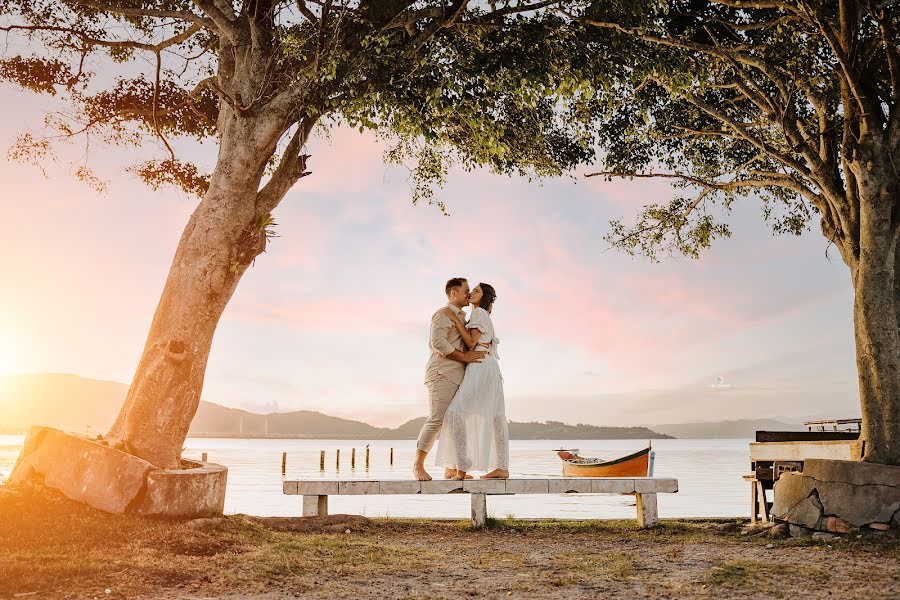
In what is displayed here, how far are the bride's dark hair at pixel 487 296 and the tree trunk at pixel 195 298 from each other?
263 centimetres

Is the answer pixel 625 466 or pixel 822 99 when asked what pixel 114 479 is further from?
pixel 625 466

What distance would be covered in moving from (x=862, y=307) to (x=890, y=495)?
7.11 feet

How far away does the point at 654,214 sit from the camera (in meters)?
13.2

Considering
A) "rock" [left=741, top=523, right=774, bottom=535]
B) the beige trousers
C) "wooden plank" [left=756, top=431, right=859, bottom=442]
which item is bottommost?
"rock" [left=741, top=523, right=774, bottom=535]

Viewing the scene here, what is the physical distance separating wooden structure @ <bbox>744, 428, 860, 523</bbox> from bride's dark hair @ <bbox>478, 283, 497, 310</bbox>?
13.6 ft

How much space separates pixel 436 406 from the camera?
8391 millimetres

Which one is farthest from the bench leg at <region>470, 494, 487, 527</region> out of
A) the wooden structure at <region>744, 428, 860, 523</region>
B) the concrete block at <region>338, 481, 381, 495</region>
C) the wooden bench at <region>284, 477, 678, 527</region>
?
the wooden structure at <region>744, 428, 860, 523</region>

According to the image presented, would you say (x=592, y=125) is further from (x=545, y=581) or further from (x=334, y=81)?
(x=545, y=581)

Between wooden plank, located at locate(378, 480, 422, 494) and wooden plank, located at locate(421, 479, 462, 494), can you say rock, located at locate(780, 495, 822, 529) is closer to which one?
wooden plank, located at locate(421, 479, 462, 494)

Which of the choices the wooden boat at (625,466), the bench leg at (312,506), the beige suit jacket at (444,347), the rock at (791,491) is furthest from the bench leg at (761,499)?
the wooden boat at (625,466)

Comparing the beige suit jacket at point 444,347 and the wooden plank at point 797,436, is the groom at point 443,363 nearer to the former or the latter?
the beige suit jacket at point 444,347

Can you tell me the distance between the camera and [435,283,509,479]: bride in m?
8.30

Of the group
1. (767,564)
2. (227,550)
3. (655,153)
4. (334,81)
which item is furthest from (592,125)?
(227,550)

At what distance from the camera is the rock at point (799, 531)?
766cm
